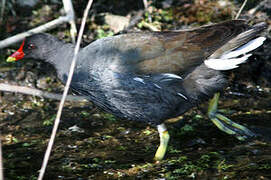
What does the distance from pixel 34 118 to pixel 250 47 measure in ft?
9.59

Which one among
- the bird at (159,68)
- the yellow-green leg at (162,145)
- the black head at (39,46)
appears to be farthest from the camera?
the black head at (39,46)

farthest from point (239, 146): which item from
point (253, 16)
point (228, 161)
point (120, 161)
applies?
point (253, 16)

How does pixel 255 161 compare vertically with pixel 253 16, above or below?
below

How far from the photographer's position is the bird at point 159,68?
3.98 m

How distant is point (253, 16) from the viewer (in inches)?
257

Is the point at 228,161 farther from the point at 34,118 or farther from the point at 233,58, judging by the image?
the point at 34,118

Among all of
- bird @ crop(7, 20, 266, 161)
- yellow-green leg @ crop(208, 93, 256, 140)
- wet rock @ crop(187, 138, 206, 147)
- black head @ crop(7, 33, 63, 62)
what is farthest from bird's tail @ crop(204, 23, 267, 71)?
black head @ crop(7, 33, 63, 62)

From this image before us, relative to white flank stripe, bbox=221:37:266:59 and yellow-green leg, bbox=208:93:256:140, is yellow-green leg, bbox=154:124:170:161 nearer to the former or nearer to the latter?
yellow-green leg, bbox=208:93:256:140

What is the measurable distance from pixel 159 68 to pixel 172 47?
0.27 m

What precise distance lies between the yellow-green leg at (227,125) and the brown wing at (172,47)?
0.76m

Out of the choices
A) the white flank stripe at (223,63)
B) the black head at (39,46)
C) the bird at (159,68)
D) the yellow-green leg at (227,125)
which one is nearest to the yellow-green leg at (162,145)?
the bird at (159,68)

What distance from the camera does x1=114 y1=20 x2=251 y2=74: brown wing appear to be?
404 cm

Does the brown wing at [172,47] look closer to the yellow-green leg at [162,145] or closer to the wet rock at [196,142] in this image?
the yellow-green leg at [162,145]

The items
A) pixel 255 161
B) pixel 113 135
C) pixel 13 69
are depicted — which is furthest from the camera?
pixel 13 69
